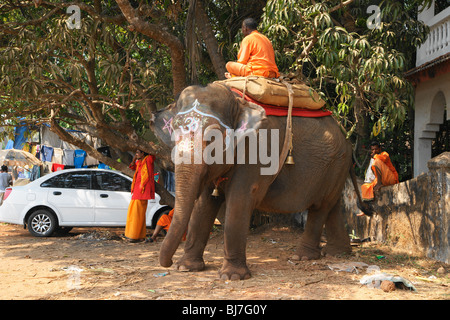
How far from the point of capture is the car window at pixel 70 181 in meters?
10.6

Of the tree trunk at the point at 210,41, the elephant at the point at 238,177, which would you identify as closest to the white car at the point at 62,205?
the tree trunk at the point at 210,41

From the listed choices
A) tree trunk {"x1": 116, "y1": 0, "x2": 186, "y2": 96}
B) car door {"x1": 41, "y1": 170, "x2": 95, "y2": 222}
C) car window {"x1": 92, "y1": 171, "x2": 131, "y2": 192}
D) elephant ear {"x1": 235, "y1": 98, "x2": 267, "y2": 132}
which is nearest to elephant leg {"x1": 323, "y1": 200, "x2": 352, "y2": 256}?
elephant ear {"x1": 235, "y1": 98, "x2": 267, "y2": 132}

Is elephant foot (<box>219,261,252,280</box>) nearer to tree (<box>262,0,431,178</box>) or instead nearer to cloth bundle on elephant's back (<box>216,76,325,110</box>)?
cloth bundle on elephant's back (<box>216,76,325,110</box>)

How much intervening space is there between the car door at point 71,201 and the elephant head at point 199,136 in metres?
5.00

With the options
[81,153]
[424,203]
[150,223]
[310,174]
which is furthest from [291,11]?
[81,153]

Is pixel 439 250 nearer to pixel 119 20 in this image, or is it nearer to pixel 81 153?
pixel 119 20

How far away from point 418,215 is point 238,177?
3297 millimetres

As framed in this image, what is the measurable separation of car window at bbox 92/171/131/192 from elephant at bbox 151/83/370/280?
14.9ft

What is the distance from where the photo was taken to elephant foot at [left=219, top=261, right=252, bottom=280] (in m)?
5.90

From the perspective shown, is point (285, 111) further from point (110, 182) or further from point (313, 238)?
point (110, 182)

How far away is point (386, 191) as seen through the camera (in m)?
8.71

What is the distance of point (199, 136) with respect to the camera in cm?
551

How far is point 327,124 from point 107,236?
5.43 meters

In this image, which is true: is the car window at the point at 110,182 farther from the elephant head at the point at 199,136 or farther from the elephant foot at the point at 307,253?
the elephant head at the point at 199,136
